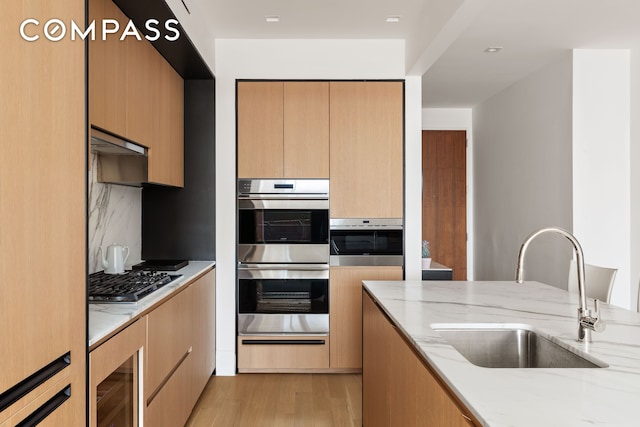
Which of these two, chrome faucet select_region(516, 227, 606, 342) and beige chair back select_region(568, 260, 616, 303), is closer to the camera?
chrome faucet select_region(516, 227, 606, 342)

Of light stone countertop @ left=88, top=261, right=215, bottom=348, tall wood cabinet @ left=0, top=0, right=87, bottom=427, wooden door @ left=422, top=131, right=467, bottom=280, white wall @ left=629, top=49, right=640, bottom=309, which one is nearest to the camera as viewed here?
tall wood cabinet @ left=0, top=0, right=87, bottom=427

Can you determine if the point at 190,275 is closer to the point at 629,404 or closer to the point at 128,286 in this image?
the point at 128,286

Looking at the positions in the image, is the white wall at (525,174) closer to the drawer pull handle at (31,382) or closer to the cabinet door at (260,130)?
the cabinet door at (260,130)

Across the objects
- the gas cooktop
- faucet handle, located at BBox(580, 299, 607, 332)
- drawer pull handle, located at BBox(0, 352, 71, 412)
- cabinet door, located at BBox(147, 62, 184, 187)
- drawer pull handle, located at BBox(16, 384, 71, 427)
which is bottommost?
drawer pull handle, located at BBox(16, 384, 71, 427)

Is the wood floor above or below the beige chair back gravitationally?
below

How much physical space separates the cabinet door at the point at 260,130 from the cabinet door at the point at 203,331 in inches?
35.2

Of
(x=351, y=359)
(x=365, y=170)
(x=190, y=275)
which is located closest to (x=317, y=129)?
(x=365, y=170)

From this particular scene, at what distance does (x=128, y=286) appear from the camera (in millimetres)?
2283

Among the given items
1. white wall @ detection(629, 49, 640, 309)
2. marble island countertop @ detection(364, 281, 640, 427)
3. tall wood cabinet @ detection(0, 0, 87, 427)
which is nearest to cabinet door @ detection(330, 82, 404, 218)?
marble island countertop @ detection(364, 281, 640, 427)

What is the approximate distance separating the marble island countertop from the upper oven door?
1414 millimetres

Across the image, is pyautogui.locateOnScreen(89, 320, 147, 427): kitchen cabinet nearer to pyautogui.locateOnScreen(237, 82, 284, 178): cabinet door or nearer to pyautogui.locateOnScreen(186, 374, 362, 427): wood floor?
pyautogui.locateOnScreen(186, 374, 362, 427): wood floor

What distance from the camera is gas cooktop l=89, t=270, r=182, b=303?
204cm

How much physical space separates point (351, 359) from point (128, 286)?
6.73ft

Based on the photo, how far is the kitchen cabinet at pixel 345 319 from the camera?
375cm
